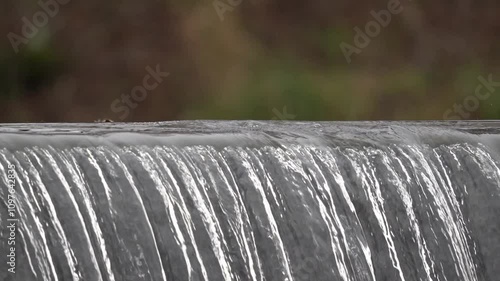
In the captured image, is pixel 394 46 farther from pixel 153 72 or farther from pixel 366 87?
pixel 153 72

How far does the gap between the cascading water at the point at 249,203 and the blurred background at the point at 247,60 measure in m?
4.88

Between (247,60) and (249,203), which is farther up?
(247,60)

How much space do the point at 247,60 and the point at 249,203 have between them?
6.33m

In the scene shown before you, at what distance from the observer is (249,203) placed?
5961 mm

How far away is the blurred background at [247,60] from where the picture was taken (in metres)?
11.8

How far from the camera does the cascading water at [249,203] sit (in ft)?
17.8

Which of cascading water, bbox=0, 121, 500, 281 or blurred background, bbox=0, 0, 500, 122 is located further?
blurred background, bbox=0, 0, 500, 122

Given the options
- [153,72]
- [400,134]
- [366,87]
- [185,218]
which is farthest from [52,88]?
[185,218]

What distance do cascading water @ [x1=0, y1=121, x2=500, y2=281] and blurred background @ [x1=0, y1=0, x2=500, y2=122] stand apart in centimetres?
488

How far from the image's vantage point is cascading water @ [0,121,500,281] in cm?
Result: 544

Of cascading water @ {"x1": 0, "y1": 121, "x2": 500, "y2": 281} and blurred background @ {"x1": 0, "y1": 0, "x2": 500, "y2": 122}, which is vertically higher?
blurred background @ {"x1": 0, "y1": 0, "x2": 500, "y2": 122}

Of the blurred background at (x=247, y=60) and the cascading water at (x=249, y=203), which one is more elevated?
the blurred background at (x=247, y=60)

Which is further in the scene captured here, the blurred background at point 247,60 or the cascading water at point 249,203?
the blurred background at point 247,60

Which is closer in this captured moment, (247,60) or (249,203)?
(249,203)
